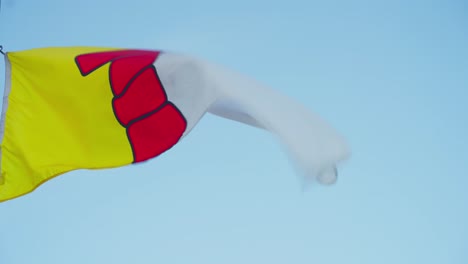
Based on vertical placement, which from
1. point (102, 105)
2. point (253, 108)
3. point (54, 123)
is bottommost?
point (54, 123)

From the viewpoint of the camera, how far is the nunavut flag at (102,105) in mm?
3914

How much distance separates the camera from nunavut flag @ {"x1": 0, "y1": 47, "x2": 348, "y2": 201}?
12.8 feet

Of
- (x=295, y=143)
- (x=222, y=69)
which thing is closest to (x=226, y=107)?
(x=222, y=69)

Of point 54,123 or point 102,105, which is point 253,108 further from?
point 54,123

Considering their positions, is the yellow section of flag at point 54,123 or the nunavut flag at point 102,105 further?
the yellow section of flag at point 54,123

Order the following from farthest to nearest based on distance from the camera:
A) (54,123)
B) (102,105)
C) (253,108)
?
(54,123), (102,105), (253,108)

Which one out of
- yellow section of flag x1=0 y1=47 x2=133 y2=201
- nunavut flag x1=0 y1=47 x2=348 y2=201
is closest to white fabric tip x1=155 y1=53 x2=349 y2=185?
nunavut flag x1=0 y1=47 x2=348 y2=201

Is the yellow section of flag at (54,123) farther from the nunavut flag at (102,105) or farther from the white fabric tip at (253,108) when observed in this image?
the white fabric tip at (253,108)

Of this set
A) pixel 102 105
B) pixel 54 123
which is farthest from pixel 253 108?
pixel 54 123

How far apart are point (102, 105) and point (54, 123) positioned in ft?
1.74

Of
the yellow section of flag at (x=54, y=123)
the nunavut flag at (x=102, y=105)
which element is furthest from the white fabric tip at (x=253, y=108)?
the yellow section of flag at (x=54, y=123)

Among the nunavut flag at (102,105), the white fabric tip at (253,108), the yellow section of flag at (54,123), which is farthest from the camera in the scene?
the yellow section of flag at (54,123)

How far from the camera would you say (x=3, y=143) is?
16.0 feet

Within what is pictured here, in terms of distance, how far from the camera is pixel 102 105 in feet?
15.3
